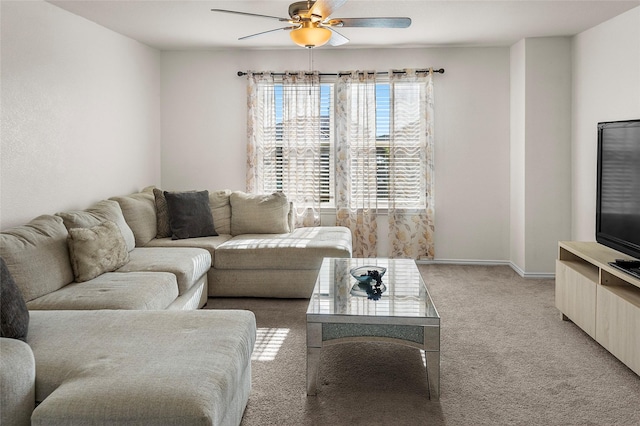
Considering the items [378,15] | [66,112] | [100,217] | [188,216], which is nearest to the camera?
[100,217]

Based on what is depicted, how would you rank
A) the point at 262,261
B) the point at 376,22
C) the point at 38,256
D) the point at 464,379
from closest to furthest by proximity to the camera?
the point at 464,379 < the point at 38,256 < the point at 376,22 < the point at 262,261

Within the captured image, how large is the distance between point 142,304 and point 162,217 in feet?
7.27

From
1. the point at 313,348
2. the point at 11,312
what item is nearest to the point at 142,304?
the point at 11,312

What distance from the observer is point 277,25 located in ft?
16.8

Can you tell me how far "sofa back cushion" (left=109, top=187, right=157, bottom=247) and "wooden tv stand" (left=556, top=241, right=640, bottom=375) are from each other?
11.9 feet

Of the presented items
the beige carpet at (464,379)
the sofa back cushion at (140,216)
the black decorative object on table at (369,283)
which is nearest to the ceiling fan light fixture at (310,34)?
the black decorative object on table at (369,283)

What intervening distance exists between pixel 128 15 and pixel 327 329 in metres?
3.46

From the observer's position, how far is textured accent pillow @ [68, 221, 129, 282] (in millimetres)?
3564

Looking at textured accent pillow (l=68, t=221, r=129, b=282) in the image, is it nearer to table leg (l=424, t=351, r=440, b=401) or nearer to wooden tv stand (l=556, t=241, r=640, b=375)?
table leg (l=424, t=351, r=440, b=401)

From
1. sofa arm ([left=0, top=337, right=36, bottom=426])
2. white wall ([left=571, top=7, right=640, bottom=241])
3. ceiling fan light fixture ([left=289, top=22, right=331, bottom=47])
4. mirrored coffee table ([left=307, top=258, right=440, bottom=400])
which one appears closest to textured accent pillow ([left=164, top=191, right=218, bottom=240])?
ceiling fan light fixture ([left=289, top=22, right=331, bottom=47])

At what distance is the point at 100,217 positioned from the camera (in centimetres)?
430

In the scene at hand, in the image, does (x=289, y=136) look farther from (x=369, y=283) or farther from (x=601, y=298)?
(x=601, y=298)

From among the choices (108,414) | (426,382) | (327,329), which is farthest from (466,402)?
(108,414)

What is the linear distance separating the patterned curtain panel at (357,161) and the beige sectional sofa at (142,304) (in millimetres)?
673
